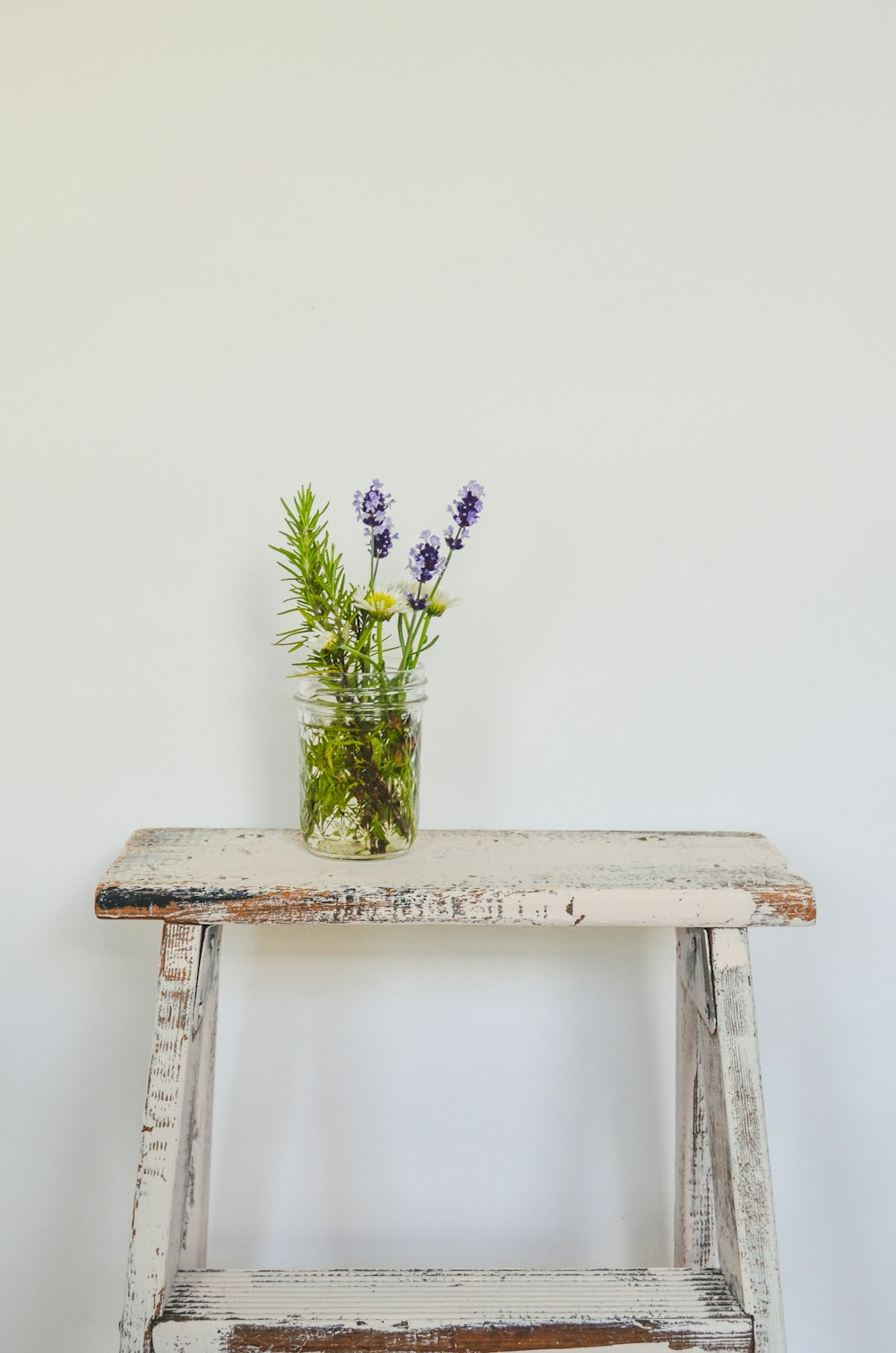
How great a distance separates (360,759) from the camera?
79 centimetres

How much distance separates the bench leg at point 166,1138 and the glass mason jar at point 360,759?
0.43ft

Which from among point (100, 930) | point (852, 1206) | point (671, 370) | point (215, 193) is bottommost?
point (852, 1206)

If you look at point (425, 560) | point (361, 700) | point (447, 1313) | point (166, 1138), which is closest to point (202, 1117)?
point (166, 1138)

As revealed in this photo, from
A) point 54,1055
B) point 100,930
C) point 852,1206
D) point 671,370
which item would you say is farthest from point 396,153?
point 852,1206

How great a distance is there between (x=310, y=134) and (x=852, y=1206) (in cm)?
118

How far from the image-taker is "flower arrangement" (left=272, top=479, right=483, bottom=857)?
0.78 m

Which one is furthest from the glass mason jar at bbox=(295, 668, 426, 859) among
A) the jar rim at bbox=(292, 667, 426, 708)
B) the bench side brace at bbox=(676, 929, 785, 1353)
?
the bench side brace at bbox=(676, 929, 785, 1353)

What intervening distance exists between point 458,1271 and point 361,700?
17.5 inches

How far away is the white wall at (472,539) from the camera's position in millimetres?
952

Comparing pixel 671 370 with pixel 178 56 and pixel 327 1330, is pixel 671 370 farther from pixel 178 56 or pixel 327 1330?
pixel 327 1330

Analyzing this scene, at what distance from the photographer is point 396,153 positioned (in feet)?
3.13

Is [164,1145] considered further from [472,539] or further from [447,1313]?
[472,539]

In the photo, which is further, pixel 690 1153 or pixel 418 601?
pixel 690 1153

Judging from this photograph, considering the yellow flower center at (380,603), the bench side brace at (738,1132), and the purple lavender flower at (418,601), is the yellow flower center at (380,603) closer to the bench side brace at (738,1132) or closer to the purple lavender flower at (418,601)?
the purple lavender flower at (418,601)
